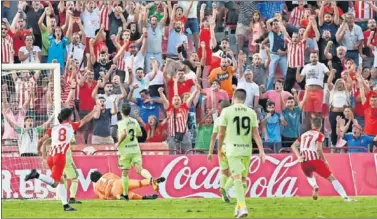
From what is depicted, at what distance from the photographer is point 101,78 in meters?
27.6

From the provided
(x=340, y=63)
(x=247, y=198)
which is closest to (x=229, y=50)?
(x=340, y=63)

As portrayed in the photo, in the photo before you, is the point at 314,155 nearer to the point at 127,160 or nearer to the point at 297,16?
the point at 127,160

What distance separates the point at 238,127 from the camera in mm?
18969

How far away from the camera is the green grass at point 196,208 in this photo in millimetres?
19984

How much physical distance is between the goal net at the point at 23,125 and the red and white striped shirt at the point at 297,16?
6.38 meters

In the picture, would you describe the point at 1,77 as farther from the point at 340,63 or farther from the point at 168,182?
the point at 340,63

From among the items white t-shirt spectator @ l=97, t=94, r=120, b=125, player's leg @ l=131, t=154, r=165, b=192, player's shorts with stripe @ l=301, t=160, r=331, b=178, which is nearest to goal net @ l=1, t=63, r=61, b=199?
white t-shirt spectator @ l=97, t=94, r=120, b=125

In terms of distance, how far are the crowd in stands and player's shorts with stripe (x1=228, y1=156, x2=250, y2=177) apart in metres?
7.16

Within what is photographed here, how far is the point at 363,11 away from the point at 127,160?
29.3 feet

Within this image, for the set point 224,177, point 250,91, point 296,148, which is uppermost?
point 250,91

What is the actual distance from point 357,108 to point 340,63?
127 centimetres

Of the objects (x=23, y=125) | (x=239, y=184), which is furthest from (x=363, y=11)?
(x=239, y=184)

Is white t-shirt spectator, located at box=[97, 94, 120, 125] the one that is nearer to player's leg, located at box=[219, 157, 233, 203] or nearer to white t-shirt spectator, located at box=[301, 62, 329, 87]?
white t-shirt spectator, located at box=[301, 62, 329, 87]

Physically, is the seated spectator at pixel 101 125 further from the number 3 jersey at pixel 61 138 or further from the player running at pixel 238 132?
the player running at pixel 238 132
